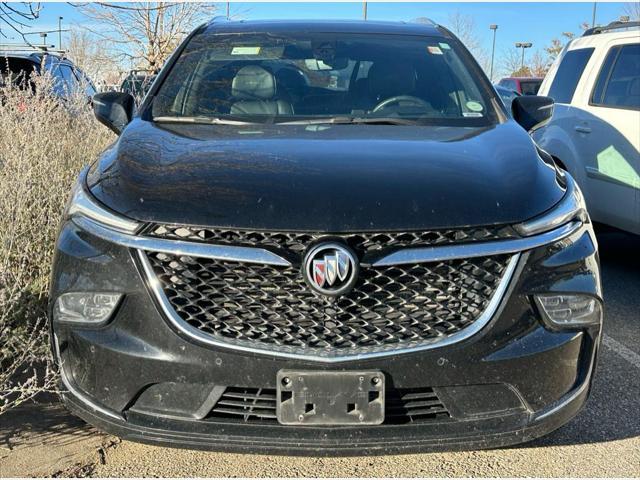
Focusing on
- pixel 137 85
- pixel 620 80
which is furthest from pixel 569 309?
pixel 137 85

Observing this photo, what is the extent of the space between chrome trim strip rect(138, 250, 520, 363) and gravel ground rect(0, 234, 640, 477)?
0.74 m

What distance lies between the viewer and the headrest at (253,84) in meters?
3.69

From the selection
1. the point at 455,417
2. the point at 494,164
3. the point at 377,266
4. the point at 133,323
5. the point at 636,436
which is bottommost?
the point at 636,436

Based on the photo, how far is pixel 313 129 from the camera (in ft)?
10.4

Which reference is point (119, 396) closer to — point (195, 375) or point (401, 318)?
point (195, 375)

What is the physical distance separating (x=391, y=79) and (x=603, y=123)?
2.63 meters

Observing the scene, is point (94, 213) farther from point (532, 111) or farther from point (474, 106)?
point (532, 111)


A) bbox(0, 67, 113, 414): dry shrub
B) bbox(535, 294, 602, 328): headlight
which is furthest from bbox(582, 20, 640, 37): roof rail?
bbox(0, 67, 113, 414): dry shrub

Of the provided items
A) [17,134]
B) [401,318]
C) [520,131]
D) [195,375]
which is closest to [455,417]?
[401,318]

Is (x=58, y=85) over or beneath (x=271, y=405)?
over

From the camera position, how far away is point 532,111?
3875 millimetres

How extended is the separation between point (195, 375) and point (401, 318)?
2.23 ft

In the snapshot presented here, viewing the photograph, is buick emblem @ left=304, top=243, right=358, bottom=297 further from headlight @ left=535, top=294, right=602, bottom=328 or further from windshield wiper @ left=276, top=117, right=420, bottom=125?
windshield wiper @ left=276, top=117, right=420, bottom=125

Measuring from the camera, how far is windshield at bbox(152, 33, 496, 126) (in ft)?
11.7
